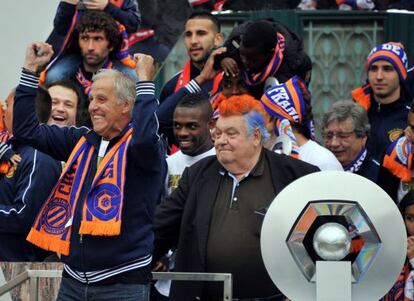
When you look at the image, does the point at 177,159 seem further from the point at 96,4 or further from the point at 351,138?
the point at 96,4

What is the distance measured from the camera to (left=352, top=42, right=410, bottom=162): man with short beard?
8086 millimetres

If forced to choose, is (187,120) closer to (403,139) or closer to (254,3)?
(403,139)

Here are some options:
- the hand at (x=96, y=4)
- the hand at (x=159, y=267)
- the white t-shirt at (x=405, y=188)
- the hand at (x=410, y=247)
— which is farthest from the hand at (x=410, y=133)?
the hand at (x=96, y=4)

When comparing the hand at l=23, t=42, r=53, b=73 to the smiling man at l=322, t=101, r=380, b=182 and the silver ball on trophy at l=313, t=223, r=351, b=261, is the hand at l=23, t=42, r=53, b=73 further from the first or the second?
the silver ball on trophy at l=313, t=223, r=351, b=261

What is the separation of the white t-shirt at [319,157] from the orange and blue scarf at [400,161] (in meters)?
0.46

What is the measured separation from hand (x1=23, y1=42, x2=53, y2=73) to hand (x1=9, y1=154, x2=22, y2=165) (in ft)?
3.40

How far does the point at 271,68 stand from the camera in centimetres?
778

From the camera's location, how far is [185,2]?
30.3 ft

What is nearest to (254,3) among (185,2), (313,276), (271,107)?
(185,2)

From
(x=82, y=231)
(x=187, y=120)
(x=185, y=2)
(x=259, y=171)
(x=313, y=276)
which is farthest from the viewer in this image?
(x=185, y=2)

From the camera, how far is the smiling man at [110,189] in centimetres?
574

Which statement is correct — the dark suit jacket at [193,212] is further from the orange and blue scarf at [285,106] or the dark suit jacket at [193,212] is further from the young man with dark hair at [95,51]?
the young man with dark hair at [95,51]

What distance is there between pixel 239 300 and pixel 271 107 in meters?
1.72

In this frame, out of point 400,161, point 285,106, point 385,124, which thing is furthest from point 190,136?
point 385,124
